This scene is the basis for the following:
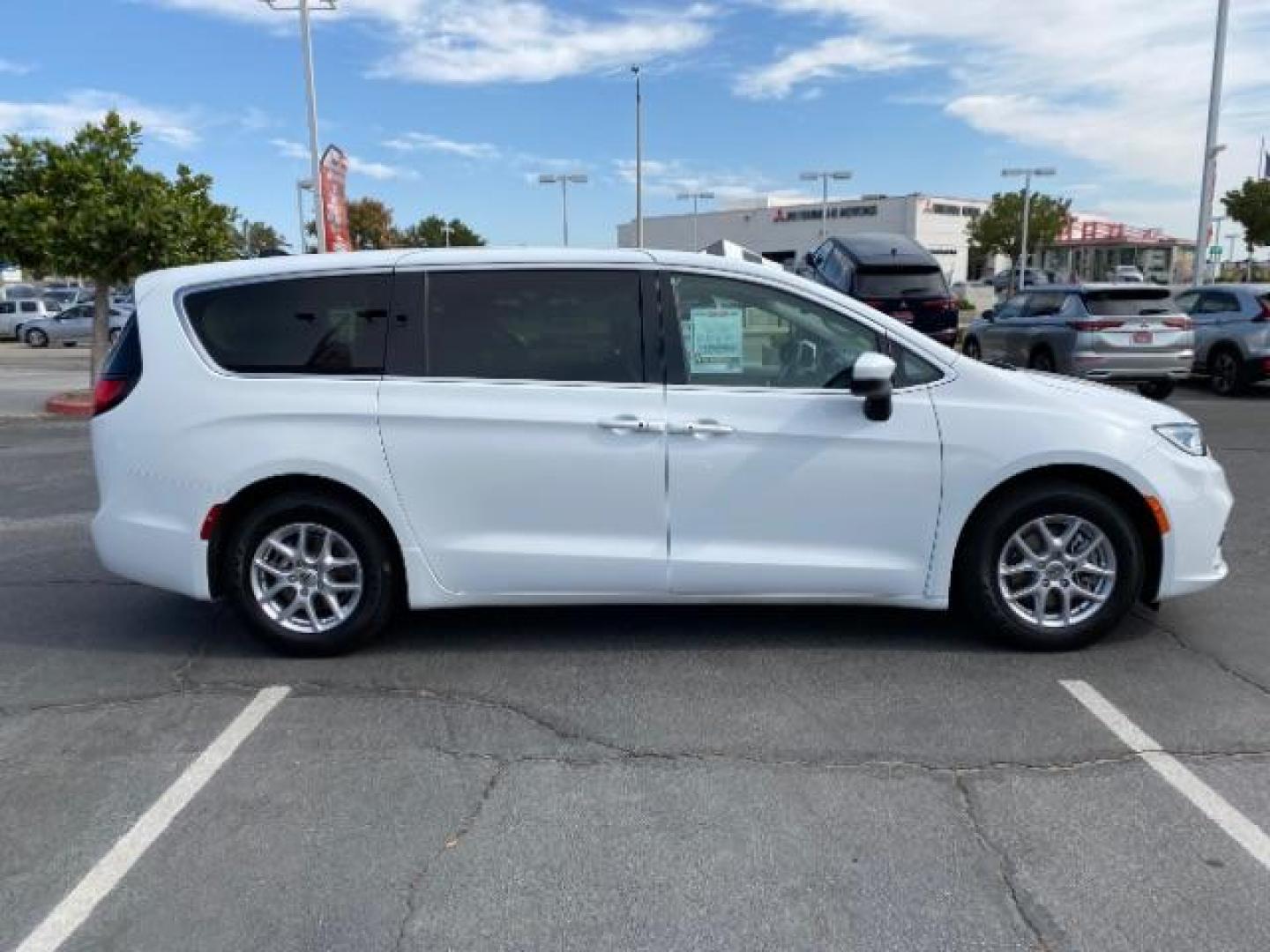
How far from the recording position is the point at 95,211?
40.4 feet

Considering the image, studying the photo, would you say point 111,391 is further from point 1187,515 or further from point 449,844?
point 1187,515

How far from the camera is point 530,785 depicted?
3.30 metres

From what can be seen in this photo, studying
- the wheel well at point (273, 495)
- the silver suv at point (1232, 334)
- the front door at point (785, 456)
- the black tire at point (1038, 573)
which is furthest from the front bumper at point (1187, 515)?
the silver suv at point (1232, 334)

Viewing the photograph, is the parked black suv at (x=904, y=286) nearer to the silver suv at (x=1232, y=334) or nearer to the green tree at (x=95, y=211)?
the silver suv at (x=1232, y=334)

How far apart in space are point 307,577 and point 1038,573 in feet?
10.5

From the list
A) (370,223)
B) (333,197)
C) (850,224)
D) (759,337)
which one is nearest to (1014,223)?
(850,224)

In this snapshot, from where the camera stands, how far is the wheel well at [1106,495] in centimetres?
424

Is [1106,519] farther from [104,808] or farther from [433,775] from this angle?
[104,808]

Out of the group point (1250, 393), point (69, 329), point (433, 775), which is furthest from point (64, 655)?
point (69, 329)

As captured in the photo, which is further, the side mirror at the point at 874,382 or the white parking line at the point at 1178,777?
the side mirror at the point at 874,382

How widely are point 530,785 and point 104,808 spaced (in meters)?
1.36

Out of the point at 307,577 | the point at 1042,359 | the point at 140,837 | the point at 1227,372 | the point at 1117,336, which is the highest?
the point at 1117,336

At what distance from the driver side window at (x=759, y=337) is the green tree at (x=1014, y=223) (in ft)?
236

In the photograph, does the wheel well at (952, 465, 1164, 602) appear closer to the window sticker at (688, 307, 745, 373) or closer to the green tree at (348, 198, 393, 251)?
the window sticker at (688, 307, 745, 373)
